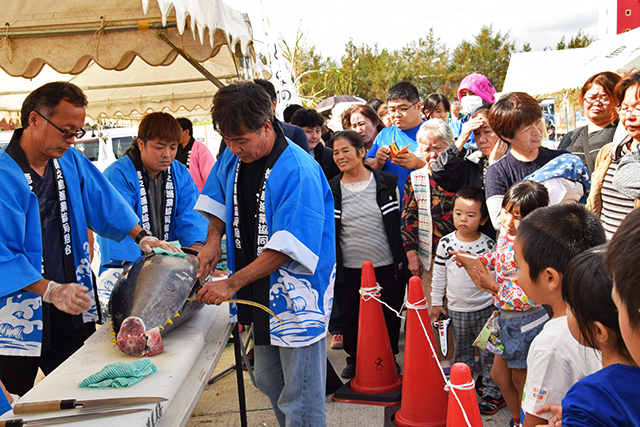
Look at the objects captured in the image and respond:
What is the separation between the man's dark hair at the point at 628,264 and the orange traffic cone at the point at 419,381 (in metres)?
1.93

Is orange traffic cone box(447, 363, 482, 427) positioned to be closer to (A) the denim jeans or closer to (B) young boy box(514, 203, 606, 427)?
(B) young boy box(514, 203, 606, 427)

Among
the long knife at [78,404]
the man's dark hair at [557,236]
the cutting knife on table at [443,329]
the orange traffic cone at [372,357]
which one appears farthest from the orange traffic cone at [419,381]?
the long knife at [78,404]

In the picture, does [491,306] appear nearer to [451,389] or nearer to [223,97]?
[451,389]

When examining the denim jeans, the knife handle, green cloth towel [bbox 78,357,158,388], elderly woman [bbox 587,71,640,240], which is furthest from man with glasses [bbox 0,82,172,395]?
elderly woman [bbox 587,71,640,240]

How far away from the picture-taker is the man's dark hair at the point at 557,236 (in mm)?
1630

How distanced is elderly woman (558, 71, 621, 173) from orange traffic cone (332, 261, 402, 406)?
203 centimetres

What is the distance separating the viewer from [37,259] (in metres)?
2.24

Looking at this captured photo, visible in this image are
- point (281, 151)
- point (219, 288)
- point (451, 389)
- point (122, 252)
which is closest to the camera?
point (451, 389)

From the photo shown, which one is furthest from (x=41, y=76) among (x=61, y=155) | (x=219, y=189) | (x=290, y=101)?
(x=219, y=189)

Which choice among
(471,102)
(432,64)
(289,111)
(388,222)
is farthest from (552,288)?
(432,64)

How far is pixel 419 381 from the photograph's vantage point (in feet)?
8.75

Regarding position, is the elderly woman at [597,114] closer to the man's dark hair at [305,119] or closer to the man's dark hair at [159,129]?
the man's dark hair at [305,119]

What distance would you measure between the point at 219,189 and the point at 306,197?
0.62 meters

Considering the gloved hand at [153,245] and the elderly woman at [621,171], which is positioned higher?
the elderly woman at [621,171]
